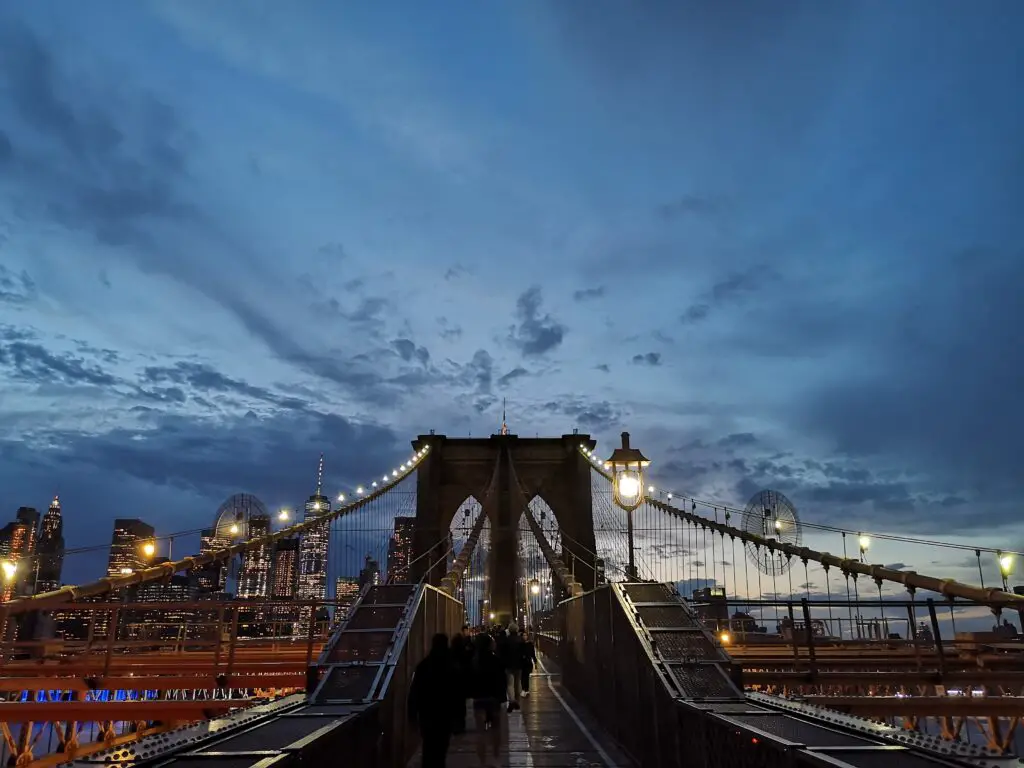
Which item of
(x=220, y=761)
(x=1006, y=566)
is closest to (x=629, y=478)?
(x=220, y=761)

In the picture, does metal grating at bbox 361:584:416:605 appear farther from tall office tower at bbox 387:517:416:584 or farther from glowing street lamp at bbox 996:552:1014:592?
tall office tower at bbox 387:517:416:584

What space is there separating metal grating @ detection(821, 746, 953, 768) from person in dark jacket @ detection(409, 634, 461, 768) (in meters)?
3.39

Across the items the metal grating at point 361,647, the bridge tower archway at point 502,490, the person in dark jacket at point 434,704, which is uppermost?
the bridge tower archway at point 502,490

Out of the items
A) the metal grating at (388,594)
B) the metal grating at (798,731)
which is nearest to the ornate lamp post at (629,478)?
the metal grating at (388,594)

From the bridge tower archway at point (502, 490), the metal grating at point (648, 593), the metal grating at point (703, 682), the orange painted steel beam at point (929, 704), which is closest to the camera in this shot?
the metal grating at point (703, 682)

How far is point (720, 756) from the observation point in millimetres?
5027

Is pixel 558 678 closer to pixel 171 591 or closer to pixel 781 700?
pixel 781 700

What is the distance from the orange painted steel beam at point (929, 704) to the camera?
10453 millimetres

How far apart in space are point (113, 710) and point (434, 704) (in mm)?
9211

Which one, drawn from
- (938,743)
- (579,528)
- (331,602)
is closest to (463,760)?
(331,602)

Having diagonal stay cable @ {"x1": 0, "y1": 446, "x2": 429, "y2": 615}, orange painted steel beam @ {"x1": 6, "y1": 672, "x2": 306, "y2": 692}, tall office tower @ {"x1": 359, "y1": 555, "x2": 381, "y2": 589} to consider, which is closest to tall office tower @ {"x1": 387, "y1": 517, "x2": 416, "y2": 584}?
tall office tower @ {"x1": 359, "y1": 555, "x2": 381, "y2": 589}

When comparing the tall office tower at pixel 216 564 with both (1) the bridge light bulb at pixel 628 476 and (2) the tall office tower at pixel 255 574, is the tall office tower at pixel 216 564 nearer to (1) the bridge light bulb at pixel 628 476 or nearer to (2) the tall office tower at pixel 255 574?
(2) the tall office tower at pixel 255 574

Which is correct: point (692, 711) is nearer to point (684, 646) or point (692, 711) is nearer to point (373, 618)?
point (684, 646)

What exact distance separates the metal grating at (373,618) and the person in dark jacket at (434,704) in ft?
6.31
